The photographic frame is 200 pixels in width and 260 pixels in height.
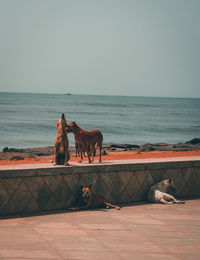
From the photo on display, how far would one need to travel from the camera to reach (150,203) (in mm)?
10922

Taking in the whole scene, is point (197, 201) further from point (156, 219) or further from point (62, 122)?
point (62, 122)

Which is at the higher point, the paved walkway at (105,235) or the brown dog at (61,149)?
the brown dog at (61,149)

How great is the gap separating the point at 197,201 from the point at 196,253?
411cm

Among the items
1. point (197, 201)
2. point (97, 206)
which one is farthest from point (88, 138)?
point (197, 201)

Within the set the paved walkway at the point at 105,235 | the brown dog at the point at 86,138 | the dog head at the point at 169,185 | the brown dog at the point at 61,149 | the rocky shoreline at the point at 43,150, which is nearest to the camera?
the paved walkway at the point at 105,235

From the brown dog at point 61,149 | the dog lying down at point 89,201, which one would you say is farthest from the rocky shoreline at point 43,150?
the dog lying down at point 89,201

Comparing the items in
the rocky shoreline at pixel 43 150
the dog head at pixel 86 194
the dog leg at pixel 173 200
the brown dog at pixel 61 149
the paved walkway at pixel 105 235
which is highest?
the brown dog at pixel 61 149

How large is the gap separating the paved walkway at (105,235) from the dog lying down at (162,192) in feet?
1.96

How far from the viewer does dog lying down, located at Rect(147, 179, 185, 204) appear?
10.9m

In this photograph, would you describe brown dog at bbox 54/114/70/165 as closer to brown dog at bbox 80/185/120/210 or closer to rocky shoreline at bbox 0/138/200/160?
brown dog at bbox 80/185/120/210

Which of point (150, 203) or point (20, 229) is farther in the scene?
point (150, 203)

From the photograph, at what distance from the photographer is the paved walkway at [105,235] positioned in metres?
7.14

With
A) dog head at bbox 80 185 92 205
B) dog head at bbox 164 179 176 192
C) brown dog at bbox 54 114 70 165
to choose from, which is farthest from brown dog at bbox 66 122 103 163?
dog head at bbox 164 179 176 192

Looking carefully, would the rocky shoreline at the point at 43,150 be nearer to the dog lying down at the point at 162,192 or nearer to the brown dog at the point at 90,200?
the dog lying down at the point at 162,192
